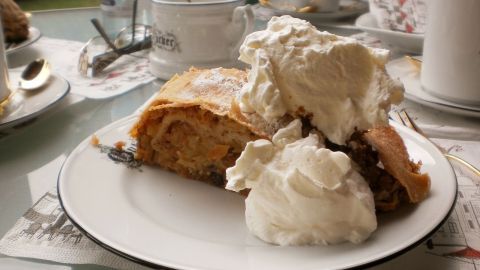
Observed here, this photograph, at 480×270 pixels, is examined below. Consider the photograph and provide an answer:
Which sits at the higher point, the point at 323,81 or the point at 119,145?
the point at 323,81

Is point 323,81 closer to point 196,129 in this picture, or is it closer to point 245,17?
point 196,129

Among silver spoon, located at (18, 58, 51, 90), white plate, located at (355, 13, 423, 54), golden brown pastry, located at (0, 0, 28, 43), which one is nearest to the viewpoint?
silver spoon, located at (18, 58, 51, 90)

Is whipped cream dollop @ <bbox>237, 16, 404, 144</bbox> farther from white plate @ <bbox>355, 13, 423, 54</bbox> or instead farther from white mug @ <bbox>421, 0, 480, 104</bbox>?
white plate @ <bbox>355, 13, 423, 54</bbox>

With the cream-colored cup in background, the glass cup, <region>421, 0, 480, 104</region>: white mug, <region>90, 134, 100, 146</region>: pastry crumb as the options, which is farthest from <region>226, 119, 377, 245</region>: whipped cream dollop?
the cream-colored cup in background

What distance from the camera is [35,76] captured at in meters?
1.05

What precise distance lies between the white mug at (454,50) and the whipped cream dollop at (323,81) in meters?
0.31

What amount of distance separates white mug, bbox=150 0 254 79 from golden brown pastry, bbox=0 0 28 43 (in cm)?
41

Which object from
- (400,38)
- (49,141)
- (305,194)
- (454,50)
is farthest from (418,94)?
(49,141)

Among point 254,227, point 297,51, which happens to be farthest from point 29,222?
point 297,51

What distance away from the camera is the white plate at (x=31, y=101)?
87 centimetres

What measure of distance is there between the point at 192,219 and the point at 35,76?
57 centimetres

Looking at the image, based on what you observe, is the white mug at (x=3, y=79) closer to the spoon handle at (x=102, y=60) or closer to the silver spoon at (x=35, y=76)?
the silver spoon at (x=35, y=76)

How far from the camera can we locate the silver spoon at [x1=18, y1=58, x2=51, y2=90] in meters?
1.01

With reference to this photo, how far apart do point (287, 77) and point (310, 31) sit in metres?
0.06
